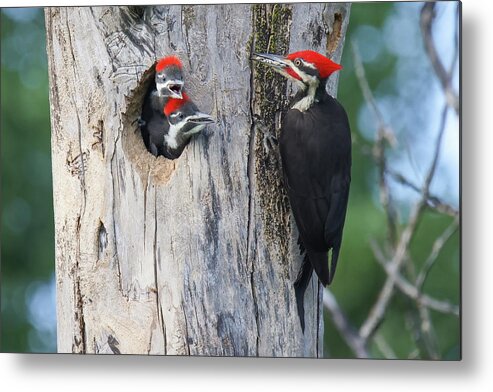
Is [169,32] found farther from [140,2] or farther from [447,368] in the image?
[447,368]

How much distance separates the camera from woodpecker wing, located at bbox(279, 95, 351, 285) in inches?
77.0

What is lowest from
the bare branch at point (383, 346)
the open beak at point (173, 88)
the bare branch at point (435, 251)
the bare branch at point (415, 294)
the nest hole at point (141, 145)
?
the bare branch at point (383, 346)

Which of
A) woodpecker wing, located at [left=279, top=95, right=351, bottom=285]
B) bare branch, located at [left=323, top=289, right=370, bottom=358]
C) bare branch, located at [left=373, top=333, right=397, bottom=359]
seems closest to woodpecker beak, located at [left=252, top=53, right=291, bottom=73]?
woodpecker wing, located at [left=279, top=95, right=351, bottom=285]

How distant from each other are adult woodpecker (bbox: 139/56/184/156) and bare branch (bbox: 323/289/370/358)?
553mm

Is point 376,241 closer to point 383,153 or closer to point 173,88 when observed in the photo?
point 383,153

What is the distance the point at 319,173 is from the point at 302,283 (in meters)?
0.27

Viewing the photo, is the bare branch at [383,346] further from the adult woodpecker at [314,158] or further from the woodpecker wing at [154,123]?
the woodpecker wing at [154,123]

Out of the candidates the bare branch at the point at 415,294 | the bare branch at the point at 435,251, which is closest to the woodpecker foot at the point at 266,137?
the bare branch at the point at 415,294

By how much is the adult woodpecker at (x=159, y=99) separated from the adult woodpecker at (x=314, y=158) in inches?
7.8

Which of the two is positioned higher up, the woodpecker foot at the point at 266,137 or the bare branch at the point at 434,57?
the bare branch at the point at 434,57

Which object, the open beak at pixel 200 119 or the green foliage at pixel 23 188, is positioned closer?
the open beak at pixel 200 119

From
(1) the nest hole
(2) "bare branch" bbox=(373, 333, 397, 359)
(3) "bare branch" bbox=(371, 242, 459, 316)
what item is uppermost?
(1) the nest hole

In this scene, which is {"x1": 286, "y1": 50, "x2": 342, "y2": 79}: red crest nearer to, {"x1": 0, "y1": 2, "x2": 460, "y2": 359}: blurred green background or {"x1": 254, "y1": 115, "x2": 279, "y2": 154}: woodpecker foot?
{"x1": 0, "y1": 2, "x2": 460, "y2": 359}: blurred green background

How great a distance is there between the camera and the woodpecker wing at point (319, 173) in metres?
1.96
